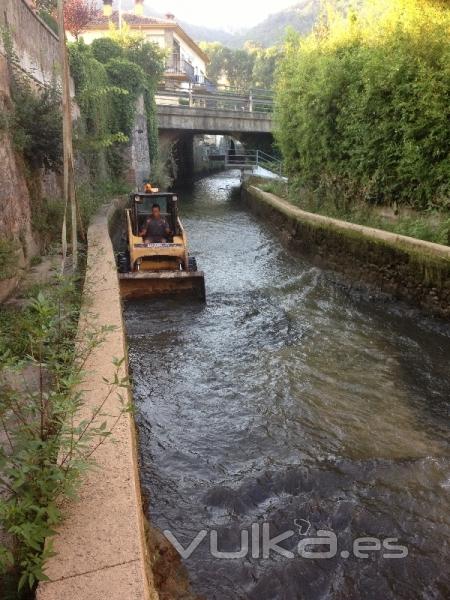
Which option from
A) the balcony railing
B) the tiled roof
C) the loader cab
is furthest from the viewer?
the balcony railing

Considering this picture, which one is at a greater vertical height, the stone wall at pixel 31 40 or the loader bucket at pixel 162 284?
the stone wall at pixel 31 40

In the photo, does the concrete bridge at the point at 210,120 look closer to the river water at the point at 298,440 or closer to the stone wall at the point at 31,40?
the stone wall at the point at 31,40

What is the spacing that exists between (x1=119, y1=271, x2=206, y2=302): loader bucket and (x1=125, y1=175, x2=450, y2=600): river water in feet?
0.87

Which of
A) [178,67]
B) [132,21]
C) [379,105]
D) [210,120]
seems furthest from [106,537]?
[132,21]

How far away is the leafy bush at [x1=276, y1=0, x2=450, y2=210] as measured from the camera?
29.6ft

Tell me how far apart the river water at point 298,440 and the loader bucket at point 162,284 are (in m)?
0.27

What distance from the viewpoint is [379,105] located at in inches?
407

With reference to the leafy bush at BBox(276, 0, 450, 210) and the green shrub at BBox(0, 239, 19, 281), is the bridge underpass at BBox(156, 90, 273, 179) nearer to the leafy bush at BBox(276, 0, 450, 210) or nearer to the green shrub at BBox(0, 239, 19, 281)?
the leafy bush at BBox(276, 0, 450, 210)

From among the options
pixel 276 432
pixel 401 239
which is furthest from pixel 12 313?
pixel 401 239

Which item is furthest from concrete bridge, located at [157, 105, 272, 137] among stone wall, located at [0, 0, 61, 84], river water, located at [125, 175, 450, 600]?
river water, located at [125, 175, 450, 600]

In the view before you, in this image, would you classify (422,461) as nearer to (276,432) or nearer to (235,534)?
(276,432)

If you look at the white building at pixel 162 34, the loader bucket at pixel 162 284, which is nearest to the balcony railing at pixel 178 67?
the white building at pixel 162 34

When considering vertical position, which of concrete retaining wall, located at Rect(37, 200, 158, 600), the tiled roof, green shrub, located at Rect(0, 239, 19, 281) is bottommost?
concrete retaining wall, located at Rect(37, 200, 158, 600)

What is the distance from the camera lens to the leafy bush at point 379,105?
9.02 meters
